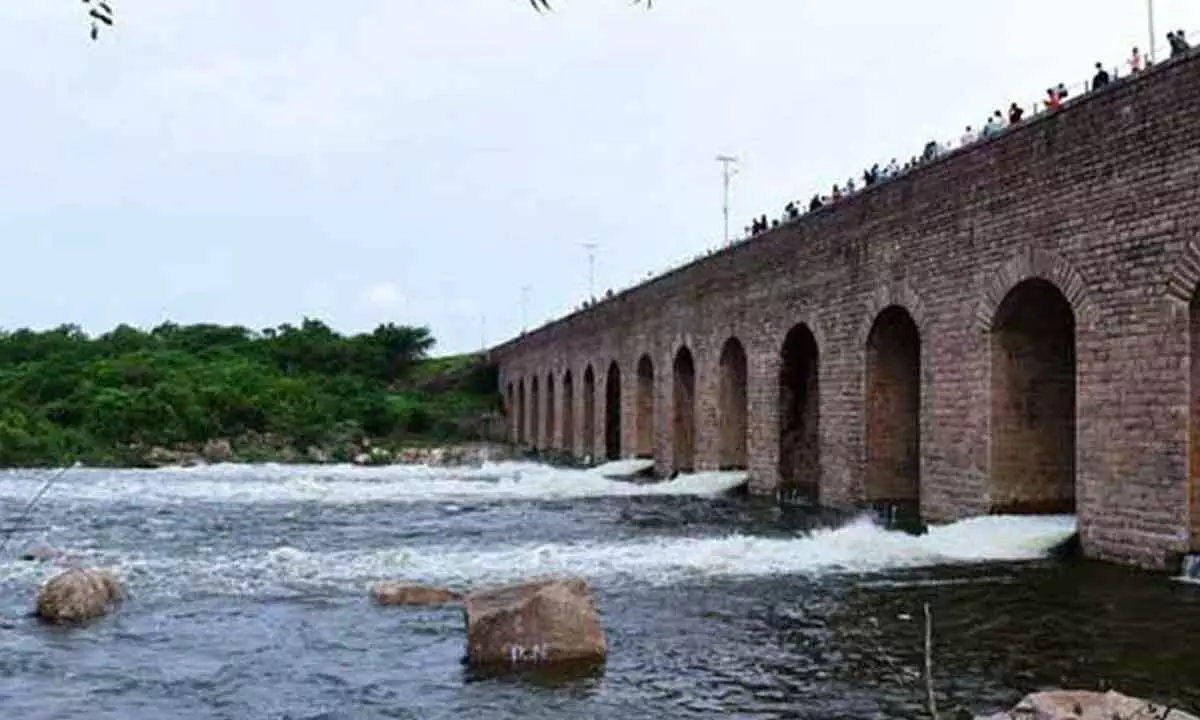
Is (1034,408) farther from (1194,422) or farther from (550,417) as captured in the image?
(550,417)

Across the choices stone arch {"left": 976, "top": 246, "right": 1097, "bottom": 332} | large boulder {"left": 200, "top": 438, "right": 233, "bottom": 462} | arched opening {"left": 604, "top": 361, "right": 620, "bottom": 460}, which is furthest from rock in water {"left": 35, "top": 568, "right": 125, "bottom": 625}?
large boulder {"left": 200, "top": 438, "right": 233, "bottom": 462}

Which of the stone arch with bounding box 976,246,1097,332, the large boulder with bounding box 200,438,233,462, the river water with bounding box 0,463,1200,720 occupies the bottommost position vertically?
the river water with bounding box 0,463,1200,720

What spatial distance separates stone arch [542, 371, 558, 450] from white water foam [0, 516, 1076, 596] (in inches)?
1261

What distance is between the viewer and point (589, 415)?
4116 cm

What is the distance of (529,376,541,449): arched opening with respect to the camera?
168 ft

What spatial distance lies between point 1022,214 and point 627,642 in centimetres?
759

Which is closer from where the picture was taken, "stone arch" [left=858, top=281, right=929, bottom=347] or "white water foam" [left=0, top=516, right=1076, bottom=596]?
"white water foam" [left=0, top=516, right=1076, bottom=596]

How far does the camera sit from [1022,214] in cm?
1419

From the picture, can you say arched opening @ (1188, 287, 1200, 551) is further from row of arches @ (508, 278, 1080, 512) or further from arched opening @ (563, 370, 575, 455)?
arched opening @ (563, 370, 575, 455)

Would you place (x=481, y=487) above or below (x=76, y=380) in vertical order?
below

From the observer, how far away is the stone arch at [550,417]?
Result: 47.5 metres

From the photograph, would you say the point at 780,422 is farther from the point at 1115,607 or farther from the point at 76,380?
the point at 76,380

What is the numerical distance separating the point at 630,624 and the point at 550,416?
129 ft

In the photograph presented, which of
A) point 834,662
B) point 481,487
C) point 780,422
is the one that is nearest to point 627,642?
point 834,662
